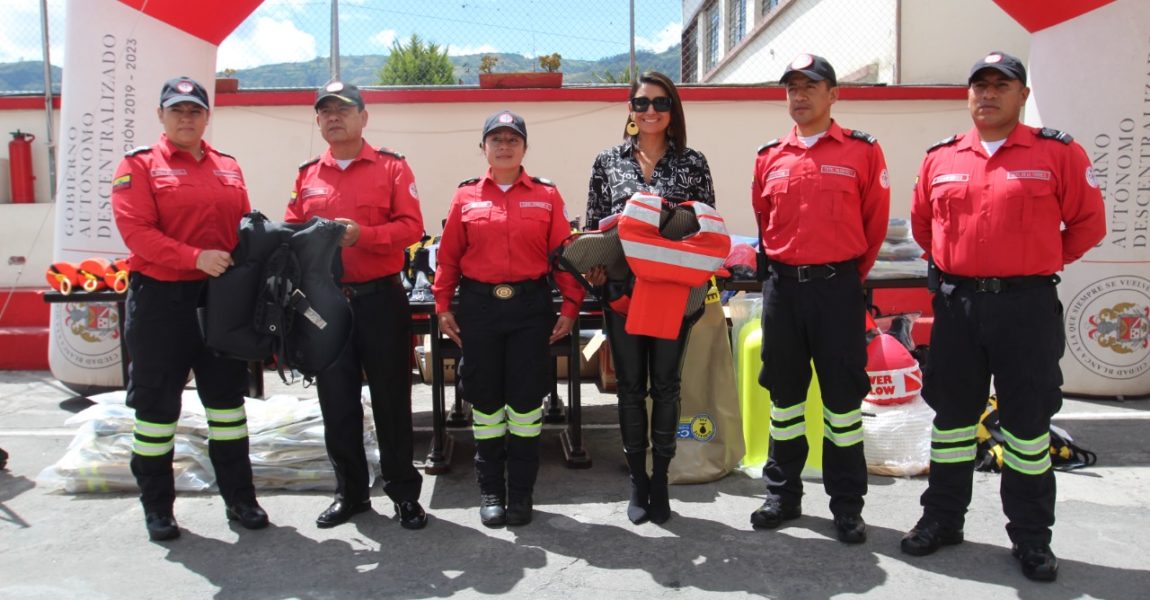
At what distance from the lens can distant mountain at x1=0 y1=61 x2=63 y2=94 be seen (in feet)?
30.3

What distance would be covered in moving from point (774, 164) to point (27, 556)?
3.82 meters

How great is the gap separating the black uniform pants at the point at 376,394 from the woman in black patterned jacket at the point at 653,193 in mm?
981

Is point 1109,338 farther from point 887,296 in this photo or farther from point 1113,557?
point 1113,557

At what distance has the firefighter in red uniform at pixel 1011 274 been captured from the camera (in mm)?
3426

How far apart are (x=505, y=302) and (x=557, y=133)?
5567 mm

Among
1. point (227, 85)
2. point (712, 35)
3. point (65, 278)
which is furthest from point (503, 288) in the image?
point (712, 35)

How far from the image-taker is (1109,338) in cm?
647

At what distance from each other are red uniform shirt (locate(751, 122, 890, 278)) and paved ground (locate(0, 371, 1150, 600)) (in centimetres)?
130

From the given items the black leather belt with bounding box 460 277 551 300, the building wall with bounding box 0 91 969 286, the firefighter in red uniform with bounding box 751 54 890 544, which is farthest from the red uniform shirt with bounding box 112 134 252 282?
the building wall with bounding box 0 91 969 286

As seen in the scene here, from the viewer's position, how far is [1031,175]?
3.43 m

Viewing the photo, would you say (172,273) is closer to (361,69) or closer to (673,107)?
(673,107)

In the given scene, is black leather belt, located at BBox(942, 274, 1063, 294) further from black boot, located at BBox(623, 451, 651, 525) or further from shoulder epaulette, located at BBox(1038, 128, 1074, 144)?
black boot, located at BBox(623, 451, 651, 525)

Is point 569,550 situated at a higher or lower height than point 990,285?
lower

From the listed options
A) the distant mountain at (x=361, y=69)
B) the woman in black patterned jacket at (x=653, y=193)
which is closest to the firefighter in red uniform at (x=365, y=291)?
the woman in black patterned jacket at (x=653, y=193)
